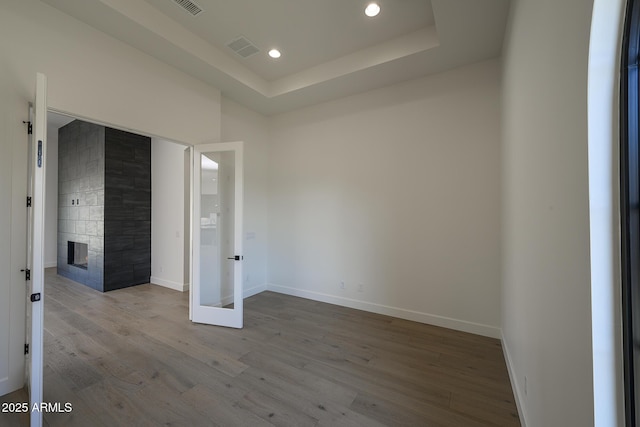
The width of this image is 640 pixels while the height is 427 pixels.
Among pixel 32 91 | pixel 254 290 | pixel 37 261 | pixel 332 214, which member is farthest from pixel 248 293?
pixel 32 91

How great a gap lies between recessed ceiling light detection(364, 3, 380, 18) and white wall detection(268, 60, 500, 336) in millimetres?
1116

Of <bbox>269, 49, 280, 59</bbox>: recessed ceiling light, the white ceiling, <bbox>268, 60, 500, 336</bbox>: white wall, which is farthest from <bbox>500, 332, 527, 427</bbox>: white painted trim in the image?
<bbox>269, 49, 280, 59</bbox>: recessed ceiling light

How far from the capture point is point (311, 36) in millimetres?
3027

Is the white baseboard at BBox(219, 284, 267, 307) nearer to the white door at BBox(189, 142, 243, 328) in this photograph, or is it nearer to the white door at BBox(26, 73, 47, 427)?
the white door at BBox(189, 142, 243, 328)

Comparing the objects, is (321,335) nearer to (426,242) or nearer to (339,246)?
(339,246)

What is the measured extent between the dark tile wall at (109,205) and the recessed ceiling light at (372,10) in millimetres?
5099

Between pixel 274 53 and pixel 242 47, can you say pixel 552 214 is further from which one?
pixel 242 47

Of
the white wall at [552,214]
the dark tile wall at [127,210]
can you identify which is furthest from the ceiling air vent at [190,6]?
the dark tile wall at [127,210]

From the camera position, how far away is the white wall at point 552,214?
84 centimetres

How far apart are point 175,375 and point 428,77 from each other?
178 inches

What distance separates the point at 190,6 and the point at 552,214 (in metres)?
3.52

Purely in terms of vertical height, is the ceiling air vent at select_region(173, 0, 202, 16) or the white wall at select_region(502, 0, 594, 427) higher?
the ceiling air vent at select_region(173, 0, 202, 16)

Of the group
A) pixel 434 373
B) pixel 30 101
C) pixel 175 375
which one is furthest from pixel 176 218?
pixel 434 373

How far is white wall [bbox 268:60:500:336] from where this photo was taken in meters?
3.03
